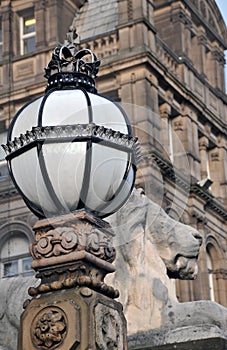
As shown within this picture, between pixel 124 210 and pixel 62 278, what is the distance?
292cm

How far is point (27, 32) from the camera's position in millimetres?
34094

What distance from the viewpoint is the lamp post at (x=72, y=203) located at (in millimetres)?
3525

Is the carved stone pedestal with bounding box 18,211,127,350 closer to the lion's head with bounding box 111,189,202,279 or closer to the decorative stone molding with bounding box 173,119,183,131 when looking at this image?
the lion's head with bounding box 111,189,202,279

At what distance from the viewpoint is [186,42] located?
35312 mm

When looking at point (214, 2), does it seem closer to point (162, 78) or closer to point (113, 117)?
point (162, 78)

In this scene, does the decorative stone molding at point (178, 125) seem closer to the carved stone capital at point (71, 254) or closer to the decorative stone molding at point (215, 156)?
the decorative stone molding at point (215, 156)

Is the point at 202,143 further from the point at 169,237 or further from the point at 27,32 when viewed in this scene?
the point at 169,237

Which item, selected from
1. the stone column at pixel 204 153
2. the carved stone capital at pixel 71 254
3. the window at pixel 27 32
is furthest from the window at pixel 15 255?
the carved stone capital at pixel 71 254

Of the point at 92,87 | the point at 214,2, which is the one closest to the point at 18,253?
the point at 214,2

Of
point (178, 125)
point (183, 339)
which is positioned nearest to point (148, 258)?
point (183, 339)

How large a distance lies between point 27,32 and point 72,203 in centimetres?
3099

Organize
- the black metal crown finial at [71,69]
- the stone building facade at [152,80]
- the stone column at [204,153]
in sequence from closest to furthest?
the black metal crown finial at [71,69] → the stone building facade at [152,80] → the stone column at [204,153]

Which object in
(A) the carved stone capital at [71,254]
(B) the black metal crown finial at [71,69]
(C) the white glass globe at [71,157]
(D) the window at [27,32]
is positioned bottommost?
(A) the carved stone capital at [71,254]

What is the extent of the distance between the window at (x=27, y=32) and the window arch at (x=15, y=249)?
6.86 meters
